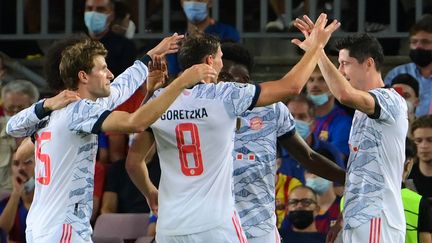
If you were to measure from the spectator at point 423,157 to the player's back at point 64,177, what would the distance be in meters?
3.50

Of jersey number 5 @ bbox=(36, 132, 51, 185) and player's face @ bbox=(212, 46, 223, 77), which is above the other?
player's face @ bbox=(212, 46, 223, 77)

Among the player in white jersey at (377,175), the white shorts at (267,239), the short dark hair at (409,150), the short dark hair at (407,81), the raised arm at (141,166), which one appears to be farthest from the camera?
the short dark hair at (407,81)

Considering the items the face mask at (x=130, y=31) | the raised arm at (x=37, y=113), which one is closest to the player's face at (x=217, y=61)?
the raised arm at (x=37, y=113)

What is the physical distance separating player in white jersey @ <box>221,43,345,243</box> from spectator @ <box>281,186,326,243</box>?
162 centimetres

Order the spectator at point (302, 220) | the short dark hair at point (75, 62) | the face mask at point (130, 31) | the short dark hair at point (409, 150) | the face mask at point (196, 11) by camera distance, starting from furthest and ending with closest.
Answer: the face mask at point (130, 31) → the face mask at point (196, 11) → the spectator at point (302, 220) → the short dark hair at point (409, 150) → the short dark hair at point (75, 62)

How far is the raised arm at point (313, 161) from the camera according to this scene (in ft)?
40.7

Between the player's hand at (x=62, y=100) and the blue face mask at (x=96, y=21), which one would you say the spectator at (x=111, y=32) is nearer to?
the blue face mask at (x=96, y=21)

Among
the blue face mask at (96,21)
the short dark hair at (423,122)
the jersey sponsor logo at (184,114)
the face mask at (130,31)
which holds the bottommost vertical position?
the short dark hair at (423,122)

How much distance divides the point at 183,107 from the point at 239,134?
108cm

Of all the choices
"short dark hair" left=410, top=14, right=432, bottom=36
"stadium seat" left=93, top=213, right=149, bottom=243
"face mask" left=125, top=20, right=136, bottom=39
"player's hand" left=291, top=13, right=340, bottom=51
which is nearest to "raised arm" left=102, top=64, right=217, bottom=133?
"player's hand" left=291, top=13, right=340, bottom=51

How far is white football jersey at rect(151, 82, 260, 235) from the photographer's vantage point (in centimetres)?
1135

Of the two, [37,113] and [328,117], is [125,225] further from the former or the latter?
[37,113]

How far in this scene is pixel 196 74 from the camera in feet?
35.8

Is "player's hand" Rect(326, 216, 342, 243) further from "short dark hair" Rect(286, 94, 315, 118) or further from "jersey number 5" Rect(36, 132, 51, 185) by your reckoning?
"short dark hair" Rect(286, 94, 315, 118)
